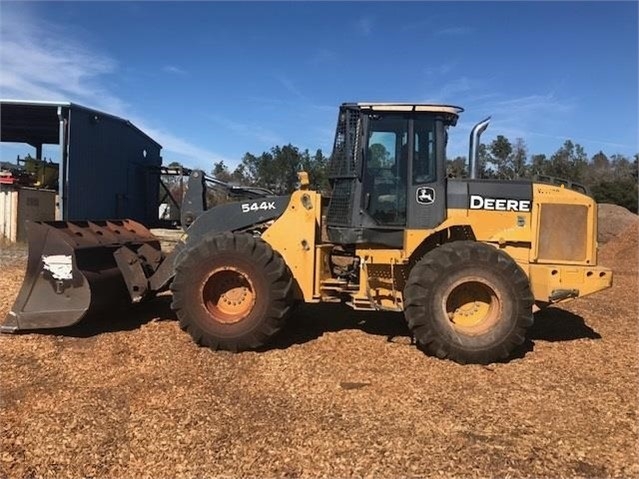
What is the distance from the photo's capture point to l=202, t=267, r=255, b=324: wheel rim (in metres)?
6.85

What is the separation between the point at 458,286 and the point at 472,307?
1.16 ft

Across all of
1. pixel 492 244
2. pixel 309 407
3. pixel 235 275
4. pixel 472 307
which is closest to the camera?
pixel 309 407

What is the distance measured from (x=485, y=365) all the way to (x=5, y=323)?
547cm

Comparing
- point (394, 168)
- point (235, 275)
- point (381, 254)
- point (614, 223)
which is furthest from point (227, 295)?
point (614, 223)

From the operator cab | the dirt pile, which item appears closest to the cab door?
the operator cab

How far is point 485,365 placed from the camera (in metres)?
6.44

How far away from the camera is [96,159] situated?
16.7 metres

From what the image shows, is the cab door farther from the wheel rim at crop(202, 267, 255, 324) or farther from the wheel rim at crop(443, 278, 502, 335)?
the wheel rim at crop(202, 267, 255, 324)

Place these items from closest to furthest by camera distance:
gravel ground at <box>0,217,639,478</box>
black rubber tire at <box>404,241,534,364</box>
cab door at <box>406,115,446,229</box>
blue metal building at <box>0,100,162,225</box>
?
gravel ground at <box>0,217,639,478</box>, black rubber tire at <box>404,241,534,364</box>, cab door at <box>406,115,446,229</box>, blue metal building at <box>0,100,162,225</box>

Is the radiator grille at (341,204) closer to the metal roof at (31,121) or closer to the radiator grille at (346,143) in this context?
the radiator grille at (346,143)

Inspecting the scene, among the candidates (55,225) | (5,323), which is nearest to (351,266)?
(55,225)

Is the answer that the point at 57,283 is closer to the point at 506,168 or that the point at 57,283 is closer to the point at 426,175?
the point at 426,175

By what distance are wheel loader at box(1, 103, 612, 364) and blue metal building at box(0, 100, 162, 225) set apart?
8884mm

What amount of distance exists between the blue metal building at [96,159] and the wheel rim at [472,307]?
457 inches
